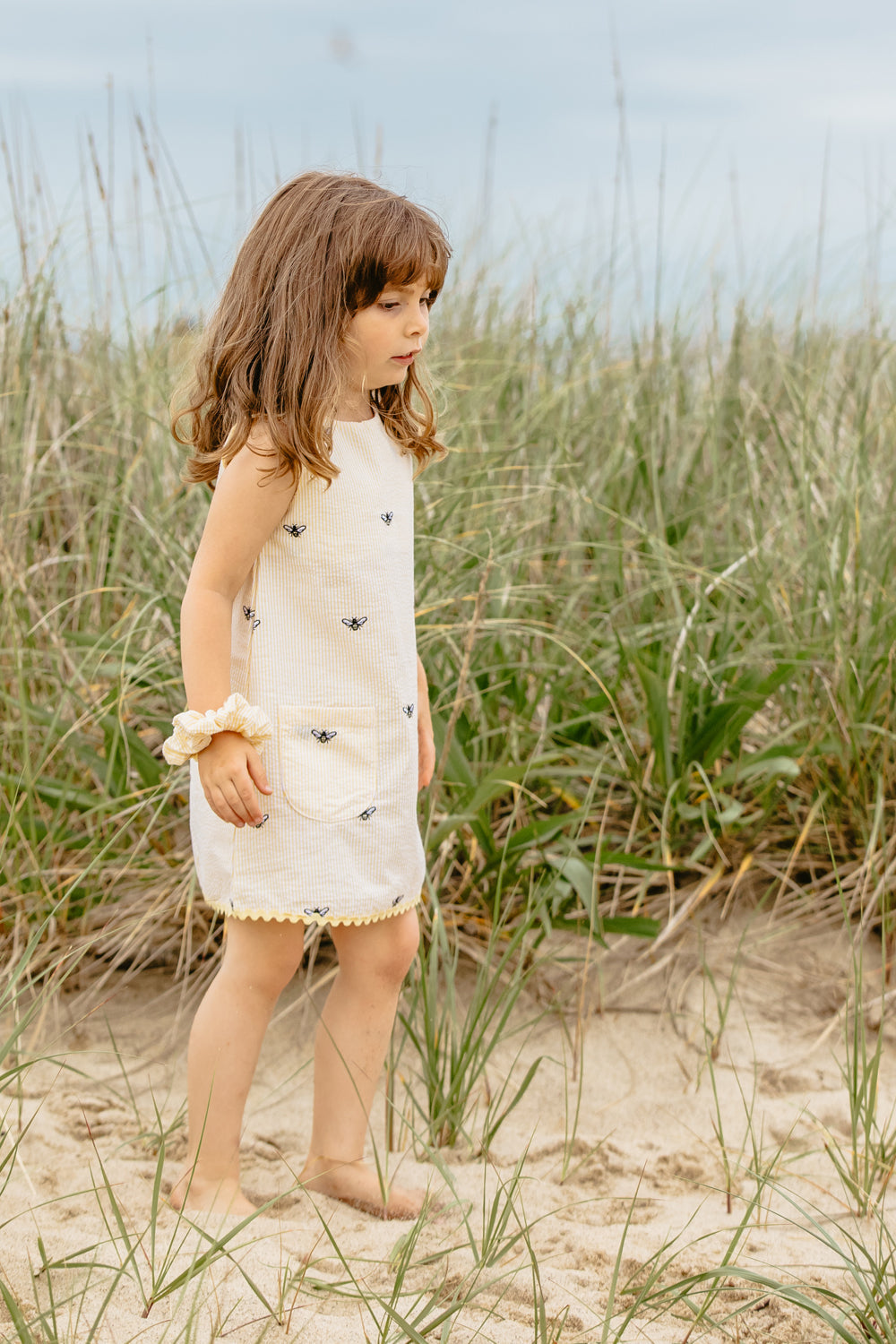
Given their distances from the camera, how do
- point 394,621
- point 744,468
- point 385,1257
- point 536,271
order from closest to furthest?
point 385,1257 → point 394,621 → point 744,468 → point 536,271

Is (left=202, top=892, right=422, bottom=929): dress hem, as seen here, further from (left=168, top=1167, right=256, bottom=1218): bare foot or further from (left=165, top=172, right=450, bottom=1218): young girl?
(left=168, top=1167, right=256, bottom=1218): bare foot

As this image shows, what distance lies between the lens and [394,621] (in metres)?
1.68

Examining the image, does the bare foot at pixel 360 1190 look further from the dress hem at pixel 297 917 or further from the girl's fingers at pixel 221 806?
the girl's fingers at pixel 221 806

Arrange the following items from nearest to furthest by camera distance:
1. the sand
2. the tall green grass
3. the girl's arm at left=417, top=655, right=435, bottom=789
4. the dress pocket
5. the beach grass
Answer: the sand, the dress pocket, the girl's arm at left=417, top=655, right=435, bottom=789, the beach grass, the tall green grass

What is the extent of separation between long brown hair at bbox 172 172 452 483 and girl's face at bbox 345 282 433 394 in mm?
12

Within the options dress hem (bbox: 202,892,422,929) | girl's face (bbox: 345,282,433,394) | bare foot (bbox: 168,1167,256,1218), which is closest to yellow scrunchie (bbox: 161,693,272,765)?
dress hem (bbox: 202,892,422,929)

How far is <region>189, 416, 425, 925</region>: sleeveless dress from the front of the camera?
1.62m

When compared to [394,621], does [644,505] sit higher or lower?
lower

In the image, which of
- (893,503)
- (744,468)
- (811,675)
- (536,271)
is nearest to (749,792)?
(811,675)

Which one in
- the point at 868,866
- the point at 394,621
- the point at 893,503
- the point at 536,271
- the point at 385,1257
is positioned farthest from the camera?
the point at 536,271

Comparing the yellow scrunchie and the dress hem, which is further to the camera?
the dress hem

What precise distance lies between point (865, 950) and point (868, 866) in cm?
21

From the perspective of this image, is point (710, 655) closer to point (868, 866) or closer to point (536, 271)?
point (868, 866)

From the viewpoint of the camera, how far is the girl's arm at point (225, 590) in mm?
1533
